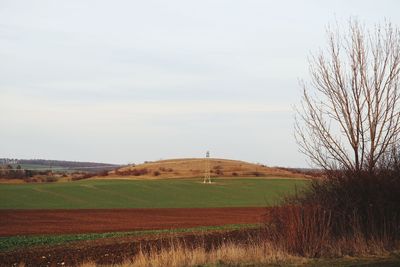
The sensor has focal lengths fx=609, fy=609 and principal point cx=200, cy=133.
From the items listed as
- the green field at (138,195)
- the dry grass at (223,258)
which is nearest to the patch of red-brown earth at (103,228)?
the dry grass at (223,258)

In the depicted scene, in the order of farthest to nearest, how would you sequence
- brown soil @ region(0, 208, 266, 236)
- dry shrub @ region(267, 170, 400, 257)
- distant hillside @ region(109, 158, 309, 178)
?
1. distant hillside @ region(109, 158, 309, 178)
2. brown soil @ region(0, 208, 266, 236)
3. dry shrub @ region(267, 170, 400, 257)

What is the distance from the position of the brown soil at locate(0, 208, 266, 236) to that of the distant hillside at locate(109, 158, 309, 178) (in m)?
47.2

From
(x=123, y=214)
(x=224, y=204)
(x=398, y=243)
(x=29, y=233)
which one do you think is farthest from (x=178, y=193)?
(x=398, y=243)

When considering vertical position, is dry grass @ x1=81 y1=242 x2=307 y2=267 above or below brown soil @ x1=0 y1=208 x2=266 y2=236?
above

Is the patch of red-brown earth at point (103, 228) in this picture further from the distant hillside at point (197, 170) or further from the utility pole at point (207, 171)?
the distant hillside at point (197, 170)

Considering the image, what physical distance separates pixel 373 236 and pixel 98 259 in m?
9.07

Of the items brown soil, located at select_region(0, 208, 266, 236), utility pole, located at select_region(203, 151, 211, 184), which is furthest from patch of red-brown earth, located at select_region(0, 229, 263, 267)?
utility pole, located at select_region(203, 151, 211, 184)

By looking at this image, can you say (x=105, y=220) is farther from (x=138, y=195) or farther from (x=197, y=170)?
(x=197, y=170)

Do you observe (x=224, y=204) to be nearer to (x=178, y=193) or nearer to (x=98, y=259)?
(x=178, y=193)

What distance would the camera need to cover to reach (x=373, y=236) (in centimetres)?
2003

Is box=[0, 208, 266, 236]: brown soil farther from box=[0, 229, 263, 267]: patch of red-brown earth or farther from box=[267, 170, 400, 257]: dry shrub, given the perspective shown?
box=[267, 170, 400, 257]: dry shrub

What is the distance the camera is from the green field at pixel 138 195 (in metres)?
62.8

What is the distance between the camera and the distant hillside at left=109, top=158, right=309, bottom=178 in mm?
105812

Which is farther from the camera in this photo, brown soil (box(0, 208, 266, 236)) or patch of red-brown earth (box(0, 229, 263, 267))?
brown soil (box(0, 208, 266, 236))
